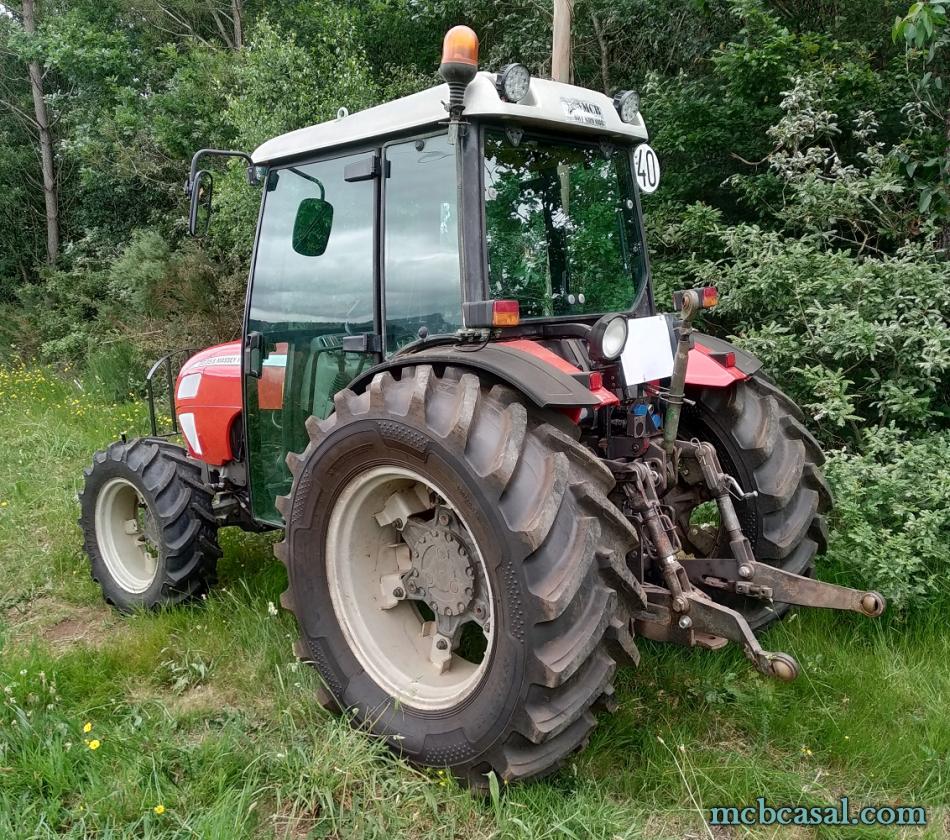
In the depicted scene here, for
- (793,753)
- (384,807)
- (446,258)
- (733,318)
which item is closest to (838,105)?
(733,318)

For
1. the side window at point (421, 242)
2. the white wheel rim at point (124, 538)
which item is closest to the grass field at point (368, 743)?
the white wheel rim at point (124, 538)

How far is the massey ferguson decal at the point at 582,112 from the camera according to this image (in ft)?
9.16

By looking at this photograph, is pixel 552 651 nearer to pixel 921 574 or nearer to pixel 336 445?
pixel 336 445

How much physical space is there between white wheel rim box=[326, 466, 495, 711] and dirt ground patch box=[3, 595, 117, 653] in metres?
1.50

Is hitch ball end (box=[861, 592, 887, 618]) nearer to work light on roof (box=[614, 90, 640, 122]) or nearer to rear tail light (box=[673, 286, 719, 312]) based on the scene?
A: rear tail light (box=[673, 286, 719, 312])

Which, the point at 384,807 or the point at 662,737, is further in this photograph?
the point at 662,737

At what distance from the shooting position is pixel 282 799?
2.39 meters

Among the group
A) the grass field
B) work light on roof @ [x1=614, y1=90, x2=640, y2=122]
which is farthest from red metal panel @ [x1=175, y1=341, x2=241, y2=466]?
work light on roof @ [x1=614, y1=90, x2=640, y2=122]

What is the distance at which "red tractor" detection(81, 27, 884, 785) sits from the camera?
2.23 m

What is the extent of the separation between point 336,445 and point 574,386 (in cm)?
81

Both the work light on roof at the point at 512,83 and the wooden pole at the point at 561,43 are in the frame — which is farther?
the wooden pole at the point at 561,43

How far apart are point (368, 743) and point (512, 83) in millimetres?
2172

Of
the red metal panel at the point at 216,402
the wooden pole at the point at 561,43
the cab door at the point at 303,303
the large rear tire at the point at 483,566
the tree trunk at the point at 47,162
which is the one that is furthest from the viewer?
the tree trunk at the point at 47,162

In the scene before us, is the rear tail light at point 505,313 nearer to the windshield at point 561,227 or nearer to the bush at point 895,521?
the windshield at point 561,227
